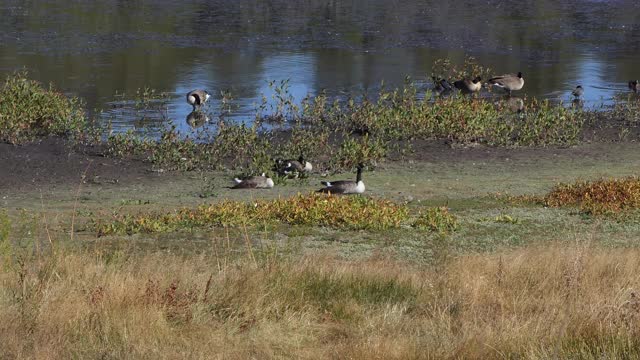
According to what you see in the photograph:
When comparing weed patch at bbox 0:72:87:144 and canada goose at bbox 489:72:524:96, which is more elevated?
weed patch at bbox 0:72:87:144

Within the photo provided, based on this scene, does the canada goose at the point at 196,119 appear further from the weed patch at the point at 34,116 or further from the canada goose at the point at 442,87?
the canada goose at the point at 442,87

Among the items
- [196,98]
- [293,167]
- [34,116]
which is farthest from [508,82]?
[34,116]

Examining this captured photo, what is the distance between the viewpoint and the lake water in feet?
98.3

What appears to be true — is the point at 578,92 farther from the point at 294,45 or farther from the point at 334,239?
the point at 334,239

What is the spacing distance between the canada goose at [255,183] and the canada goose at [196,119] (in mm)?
6109

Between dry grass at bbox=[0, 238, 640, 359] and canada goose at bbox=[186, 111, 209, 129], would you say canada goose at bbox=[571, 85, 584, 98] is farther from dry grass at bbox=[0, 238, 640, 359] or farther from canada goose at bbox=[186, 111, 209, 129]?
dry grass at bbox=[0, 238, 640, 359]

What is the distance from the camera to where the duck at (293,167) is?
19328mm

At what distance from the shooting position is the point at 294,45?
3894cm

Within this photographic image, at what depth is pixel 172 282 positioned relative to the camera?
9.30m

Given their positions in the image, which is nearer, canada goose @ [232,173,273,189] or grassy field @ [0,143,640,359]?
grassy field @ [0,143,640,359]

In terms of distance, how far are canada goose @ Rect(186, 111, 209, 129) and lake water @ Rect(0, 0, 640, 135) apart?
20cm

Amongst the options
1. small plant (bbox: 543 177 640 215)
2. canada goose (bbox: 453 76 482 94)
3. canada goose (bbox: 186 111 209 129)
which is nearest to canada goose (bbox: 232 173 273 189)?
small plant (bbox: 543 177 640 215)

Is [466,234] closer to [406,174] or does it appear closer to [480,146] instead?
[406,174]

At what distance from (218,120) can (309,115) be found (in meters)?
2.17
